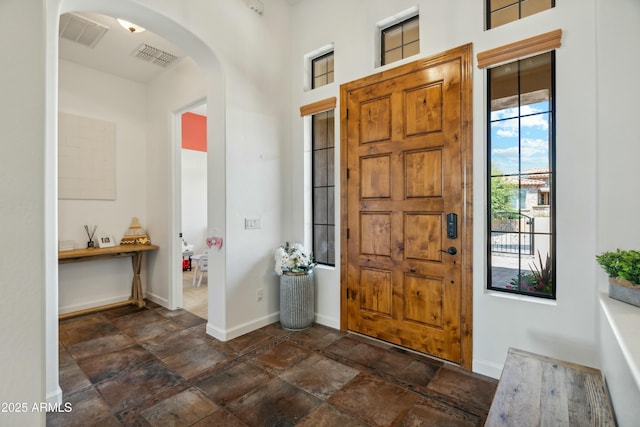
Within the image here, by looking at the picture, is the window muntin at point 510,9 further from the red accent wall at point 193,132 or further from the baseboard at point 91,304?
the baseboard at point 91,304

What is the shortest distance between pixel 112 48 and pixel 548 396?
5064 mm

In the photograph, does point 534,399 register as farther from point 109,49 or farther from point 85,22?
point 109,49

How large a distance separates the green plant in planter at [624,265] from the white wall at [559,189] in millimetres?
315

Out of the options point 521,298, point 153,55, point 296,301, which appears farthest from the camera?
point 153,55

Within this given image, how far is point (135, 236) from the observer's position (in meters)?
4.36

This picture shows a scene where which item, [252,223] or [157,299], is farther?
[157,299]

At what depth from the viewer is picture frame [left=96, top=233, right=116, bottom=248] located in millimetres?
4066

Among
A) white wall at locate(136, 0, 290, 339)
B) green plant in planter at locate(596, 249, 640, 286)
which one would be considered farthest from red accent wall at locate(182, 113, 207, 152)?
green plant in planter at locate(596, 249, 640, 286)

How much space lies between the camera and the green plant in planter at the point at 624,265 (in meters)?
1.49

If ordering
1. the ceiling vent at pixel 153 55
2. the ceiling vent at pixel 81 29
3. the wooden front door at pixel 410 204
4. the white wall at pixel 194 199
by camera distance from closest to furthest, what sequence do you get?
the wooden front door at pixel 410 204
the ceiling vent at pixel 81 29
the ceiling vent at pixel 153 55
the white wall at pixel 194 199

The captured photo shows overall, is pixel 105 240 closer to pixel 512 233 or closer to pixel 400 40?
pixel 400 40

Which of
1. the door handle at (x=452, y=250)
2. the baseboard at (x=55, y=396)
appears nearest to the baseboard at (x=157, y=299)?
the baseboard at (x=55, y=396)

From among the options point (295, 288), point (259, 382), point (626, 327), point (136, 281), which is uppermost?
point (626, 327)

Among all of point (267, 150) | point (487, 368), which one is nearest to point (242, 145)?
point (267, 150)
